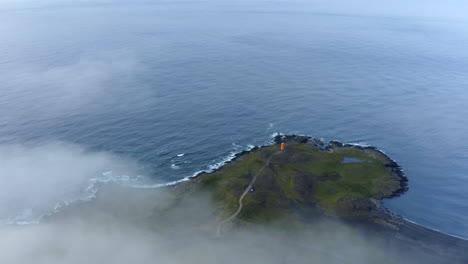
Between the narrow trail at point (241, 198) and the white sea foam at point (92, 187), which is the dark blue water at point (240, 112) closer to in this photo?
the white sea foam at point (92, 187)

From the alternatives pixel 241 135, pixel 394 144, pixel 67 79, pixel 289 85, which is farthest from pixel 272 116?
pixel 67 79

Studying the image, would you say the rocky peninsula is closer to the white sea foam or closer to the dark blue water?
→ the white sea foam

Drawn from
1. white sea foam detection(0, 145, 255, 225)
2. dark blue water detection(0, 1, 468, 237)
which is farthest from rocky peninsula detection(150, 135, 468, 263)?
dark blue water detection(0, 1, 468, 237)

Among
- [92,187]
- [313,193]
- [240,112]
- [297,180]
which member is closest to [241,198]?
[297,180]

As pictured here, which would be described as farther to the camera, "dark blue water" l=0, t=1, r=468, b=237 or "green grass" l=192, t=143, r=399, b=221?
"dark blue water" l=0, t=1, r=468, b=237

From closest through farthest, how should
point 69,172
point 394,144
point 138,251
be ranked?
point 138,251, point 69,172, point 394,144

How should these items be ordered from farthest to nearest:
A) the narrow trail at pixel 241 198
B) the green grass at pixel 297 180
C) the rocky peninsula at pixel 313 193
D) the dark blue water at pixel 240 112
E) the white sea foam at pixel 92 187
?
the dark blue water at pixel 240 112, the green grass at pixel 297 180, the white sea foam at pixel 92 187, the narrow trail at pixel 241 198, the rocky peninsula at pixel 313 193

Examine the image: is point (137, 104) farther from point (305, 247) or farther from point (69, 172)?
point (305, 247)

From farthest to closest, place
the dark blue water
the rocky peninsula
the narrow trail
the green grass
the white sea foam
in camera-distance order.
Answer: the dark blue water < the green grass < the white sea foam < the narrow trail < the rocky peninsula

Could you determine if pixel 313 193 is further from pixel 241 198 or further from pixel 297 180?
pixel 241 198

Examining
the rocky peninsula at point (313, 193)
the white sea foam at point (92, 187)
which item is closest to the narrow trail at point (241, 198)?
the rocky peninsula at point (313, 193)

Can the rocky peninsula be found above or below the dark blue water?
below
